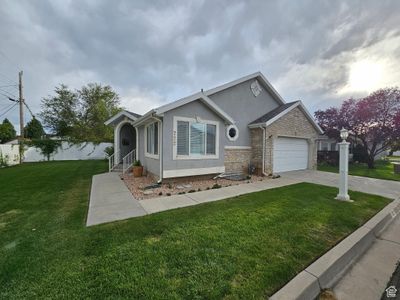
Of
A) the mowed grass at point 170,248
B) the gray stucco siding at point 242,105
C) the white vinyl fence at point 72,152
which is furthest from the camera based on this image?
the white vinyl fence at point 72,152

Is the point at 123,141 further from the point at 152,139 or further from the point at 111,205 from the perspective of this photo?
the point at 111,205

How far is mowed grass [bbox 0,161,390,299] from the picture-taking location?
2.19m

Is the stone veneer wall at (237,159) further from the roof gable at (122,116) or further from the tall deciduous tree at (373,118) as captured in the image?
the tall deciduous tree at (373,118)

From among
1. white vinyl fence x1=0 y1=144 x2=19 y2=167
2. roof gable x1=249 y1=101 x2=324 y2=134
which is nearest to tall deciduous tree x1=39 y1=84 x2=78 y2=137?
white vinyl fence x1=0 y1=144 x2=19 y2=167

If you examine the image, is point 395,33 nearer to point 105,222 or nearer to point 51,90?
point 105,222

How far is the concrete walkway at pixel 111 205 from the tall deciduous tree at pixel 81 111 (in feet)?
60.2

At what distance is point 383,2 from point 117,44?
12004 mm

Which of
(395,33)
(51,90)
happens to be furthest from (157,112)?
(51,90)

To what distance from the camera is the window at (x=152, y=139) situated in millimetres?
8312

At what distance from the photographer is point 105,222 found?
4094 mm

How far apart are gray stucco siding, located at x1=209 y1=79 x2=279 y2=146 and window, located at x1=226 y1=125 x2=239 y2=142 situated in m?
0.19

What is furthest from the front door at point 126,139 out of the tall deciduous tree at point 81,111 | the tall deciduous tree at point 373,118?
the tall deciduous tree at point 373,118

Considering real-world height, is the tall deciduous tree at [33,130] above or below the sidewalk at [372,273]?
above

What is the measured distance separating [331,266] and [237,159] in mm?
7764
